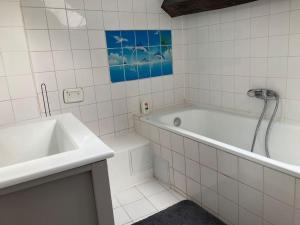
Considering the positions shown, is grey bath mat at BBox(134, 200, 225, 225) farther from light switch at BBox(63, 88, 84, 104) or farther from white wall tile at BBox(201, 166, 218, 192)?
light switch at BBox(63, 88, 84, 104)

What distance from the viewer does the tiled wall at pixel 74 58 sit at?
175 centimetres

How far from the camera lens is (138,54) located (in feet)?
7.79

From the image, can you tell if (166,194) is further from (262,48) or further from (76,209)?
(262,48)

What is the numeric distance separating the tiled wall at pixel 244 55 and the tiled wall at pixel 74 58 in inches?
11.9

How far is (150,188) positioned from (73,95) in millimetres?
1040

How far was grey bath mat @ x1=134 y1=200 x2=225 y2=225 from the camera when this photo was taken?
5.21 feet

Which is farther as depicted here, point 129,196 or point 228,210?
point 129,196

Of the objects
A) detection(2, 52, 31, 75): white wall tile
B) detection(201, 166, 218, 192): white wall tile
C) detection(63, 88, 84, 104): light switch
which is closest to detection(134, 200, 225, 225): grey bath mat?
detection(201, 166, 218, 192): white wall tile

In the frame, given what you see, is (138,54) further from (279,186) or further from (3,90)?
(279,186)

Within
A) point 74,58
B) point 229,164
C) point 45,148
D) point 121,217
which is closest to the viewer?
point 45,148

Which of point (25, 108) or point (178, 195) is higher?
point (25, 108)

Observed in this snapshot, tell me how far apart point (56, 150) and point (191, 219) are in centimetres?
98

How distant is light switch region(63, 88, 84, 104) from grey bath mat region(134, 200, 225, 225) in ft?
3.72

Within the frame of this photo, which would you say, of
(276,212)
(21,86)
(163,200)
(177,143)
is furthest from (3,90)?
(276,212)
